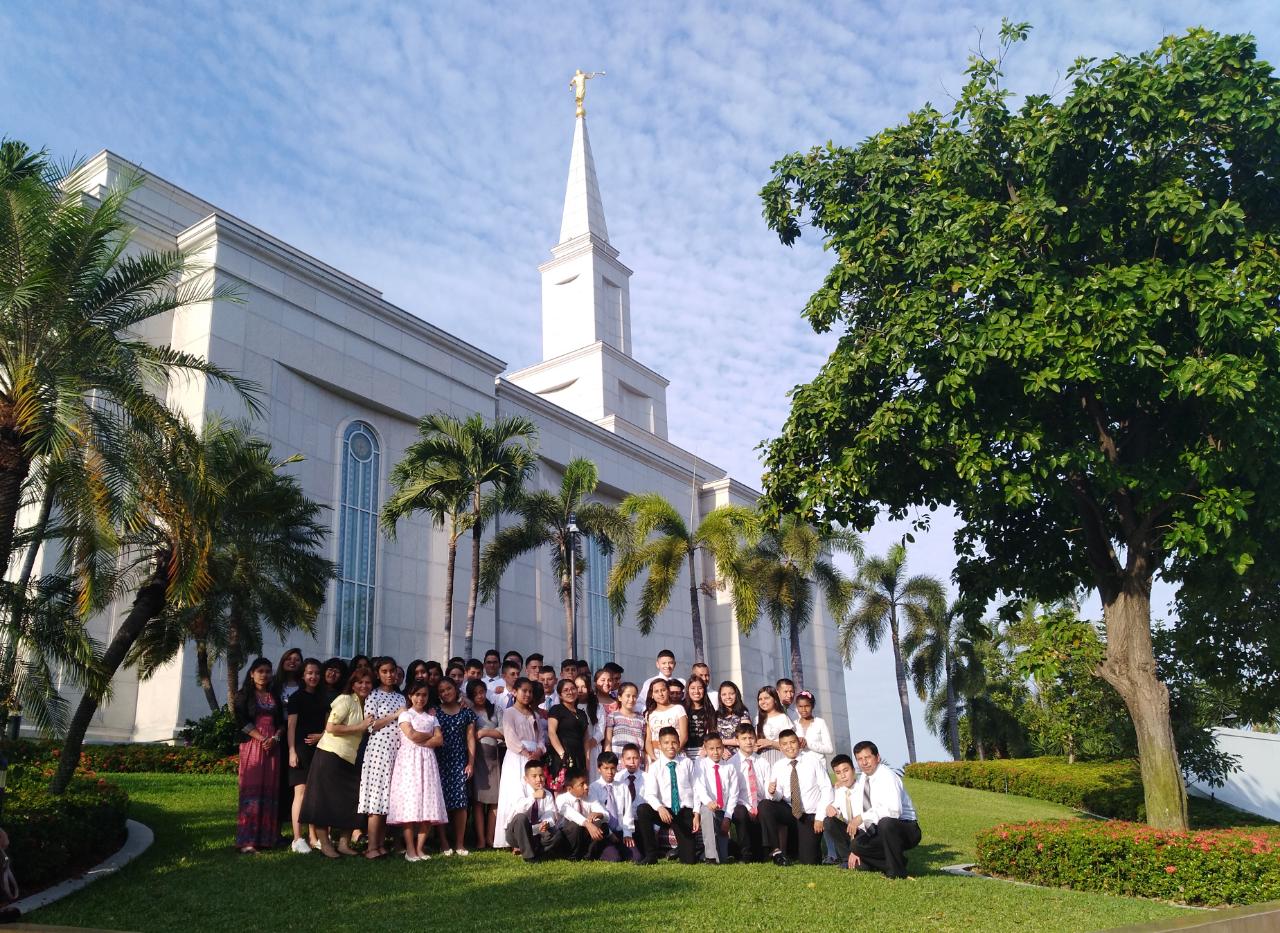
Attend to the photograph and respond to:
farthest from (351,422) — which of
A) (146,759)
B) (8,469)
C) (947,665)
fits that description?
(947,665)

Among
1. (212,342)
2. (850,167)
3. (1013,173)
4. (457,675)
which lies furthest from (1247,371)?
(212,342)

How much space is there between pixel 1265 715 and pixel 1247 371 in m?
7.95

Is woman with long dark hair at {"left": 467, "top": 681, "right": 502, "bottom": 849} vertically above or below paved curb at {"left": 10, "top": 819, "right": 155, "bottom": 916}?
above

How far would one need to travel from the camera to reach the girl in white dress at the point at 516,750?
9.07 meters

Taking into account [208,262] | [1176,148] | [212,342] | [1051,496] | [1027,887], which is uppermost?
[208,262]

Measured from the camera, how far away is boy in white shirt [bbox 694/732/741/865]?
930 cm

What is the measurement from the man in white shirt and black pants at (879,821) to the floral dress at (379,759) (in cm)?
399

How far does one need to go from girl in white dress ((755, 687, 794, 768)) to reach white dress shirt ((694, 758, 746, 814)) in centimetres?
50

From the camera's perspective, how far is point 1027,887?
30.1 ft

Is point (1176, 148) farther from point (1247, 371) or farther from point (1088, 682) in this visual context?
point (1088, 682)

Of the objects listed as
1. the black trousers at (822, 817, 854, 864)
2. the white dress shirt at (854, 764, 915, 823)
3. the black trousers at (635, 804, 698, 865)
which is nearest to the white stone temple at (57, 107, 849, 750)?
the black trousers at (635, 804, 698, 865)

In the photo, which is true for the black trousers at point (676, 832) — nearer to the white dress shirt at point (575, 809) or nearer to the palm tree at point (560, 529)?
the white dress shirt at point (575, 809)

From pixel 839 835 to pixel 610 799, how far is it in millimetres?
2082

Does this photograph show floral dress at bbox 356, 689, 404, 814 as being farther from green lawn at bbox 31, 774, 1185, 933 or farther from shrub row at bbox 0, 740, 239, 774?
shrub row at bbox 0, 740, 239, 774
